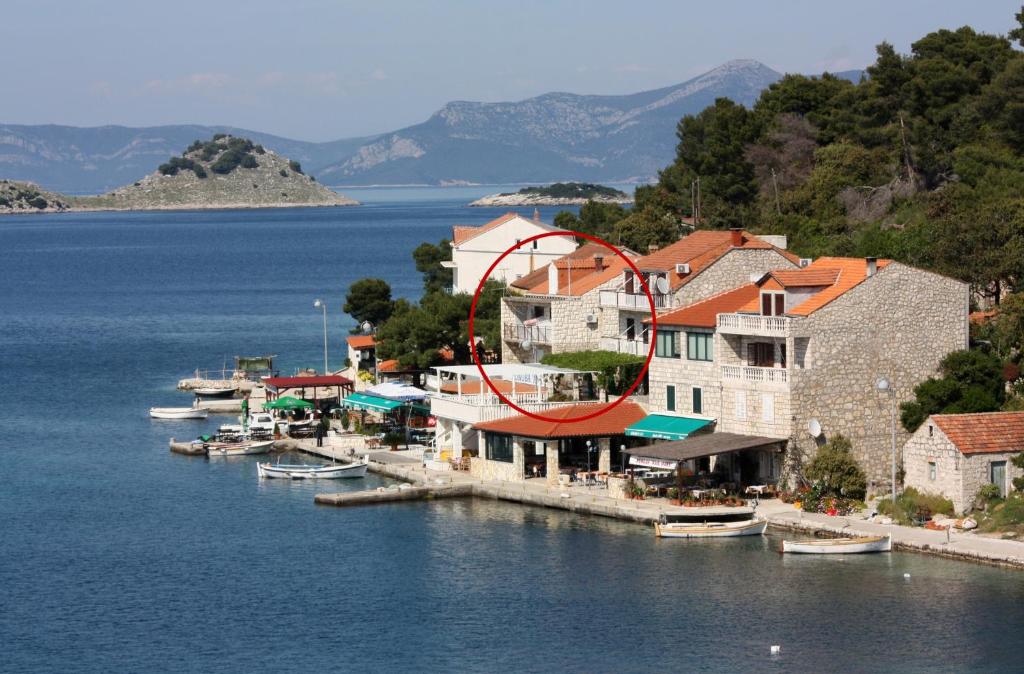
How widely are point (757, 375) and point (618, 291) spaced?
39.6 feet

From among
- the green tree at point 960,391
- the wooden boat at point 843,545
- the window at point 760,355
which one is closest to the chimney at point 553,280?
the window at point 760,355

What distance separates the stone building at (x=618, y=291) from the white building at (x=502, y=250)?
8477 millimetres

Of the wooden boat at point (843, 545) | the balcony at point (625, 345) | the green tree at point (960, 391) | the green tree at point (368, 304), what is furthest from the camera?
the green tree at point (368, 304)

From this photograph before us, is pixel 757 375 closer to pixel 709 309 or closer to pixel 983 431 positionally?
pixel 709 309

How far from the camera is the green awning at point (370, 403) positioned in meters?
69.1

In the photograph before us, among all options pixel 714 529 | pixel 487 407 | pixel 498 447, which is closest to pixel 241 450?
pixel 487 407

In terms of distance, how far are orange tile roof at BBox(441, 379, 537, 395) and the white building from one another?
15600mm

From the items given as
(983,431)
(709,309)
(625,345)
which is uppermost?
(709,309)

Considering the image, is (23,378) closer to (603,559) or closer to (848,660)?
→ (603,559)

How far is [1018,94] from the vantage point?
82312 millimetres

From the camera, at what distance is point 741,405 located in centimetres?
5309

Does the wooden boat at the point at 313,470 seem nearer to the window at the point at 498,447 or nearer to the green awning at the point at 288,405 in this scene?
the window at the point at 498,447

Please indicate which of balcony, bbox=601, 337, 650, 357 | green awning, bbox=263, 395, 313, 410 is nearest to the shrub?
balcony, bbox=601, 337, 650, 357

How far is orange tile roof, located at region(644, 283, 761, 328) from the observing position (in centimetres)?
5551
